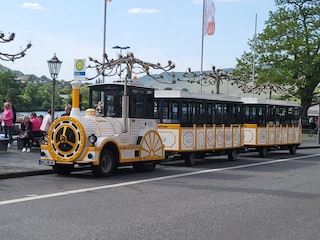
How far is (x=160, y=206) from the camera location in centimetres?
1016

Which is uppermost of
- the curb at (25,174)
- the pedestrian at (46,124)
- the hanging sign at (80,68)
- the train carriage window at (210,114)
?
the hanging sign at (80,68)

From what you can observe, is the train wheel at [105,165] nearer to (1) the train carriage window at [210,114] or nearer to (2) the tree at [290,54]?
(1) the train carriage window at [210,114]

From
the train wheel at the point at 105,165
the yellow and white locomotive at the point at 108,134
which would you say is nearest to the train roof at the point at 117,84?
the yellow and white locomotive at the point at 108,134

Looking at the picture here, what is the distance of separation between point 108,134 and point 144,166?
2.13m

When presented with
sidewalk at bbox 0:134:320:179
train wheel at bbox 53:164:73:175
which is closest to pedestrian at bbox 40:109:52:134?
sidewalk at bbox 0:134:320:179

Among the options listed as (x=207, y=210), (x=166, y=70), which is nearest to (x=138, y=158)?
(x=207, y=210)

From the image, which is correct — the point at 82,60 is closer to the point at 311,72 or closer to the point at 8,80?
the point at 8,80

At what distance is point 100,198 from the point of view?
A: 10914mm

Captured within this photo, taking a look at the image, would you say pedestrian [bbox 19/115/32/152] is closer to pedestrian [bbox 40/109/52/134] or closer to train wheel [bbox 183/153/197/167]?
pedestrian [bbox 40/109/52/134]

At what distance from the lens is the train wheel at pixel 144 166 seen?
16.3 m

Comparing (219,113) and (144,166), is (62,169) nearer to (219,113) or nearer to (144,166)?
(144,166)

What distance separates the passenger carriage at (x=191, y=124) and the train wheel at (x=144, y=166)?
1.97 meters

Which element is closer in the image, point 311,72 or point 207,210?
point 207,210

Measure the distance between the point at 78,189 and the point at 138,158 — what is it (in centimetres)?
387
